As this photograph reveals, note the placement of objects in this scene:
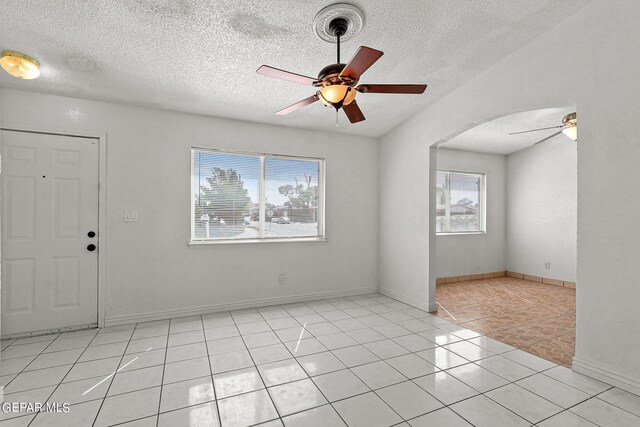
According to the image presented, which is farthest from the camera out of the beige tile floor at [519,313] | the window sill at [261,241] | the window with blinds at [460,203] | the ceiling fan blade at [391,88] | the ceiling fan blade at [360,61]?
the window with blinds at [460,203]

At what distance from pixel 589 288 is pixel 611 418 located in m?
0.94

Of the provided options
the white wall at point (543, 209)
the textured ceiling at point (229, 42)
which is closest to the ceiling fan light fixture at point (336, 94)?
the textured ceiling at point (229, 42)

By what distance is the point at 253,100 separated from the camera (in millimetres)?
3623

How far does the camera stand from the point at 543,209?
235 inches

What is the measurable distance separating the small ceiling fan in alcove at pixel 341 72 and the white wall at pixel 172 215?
6.52 feet

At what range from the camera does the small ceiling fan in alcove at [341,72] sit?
200 cm

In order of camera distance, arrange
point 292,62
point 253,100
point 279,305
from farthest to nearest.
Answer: point 279,305 < point 253,100 < point 292,62

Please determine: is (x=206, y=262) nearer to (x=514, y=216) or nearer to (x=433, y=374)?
(x=433, y=374)

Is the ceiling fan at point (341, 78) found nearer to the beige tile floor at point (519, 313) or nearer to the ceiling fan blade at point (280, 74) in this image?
the ceiling fan blade at point (280, 74)

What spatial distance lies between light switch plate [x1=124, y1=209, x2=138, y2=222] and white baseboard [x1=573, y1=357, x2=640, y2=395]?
4657 millimetres

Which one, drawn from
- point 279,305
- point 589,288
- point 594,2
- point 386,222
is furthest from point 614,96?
point 279,305

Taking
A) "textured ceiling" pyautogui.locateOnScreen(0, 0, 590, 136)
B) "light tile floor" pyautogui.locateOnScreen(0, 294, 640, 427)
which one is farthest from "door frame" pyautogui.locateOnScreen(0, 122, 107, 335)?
"textured ceiling" pyautogui.locateOnScreen(0, 0, 590, 136)

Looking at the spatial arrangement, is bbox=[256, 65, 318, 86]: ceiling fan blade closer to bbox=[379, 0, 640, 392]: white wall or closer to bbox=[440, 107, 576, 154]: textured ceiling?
bbox=[379, 0, 640, 392]: white wall

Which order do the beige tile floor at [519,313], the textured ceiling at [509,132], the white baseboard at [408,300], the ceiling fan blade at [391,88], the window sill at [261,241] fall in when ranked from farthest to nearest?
the textured ceiling at [509,132], the white baseboard at [408,300], the window sill at [261,241], the beige tile floor at [519,313], the ceiling fan blade at [391,88]
